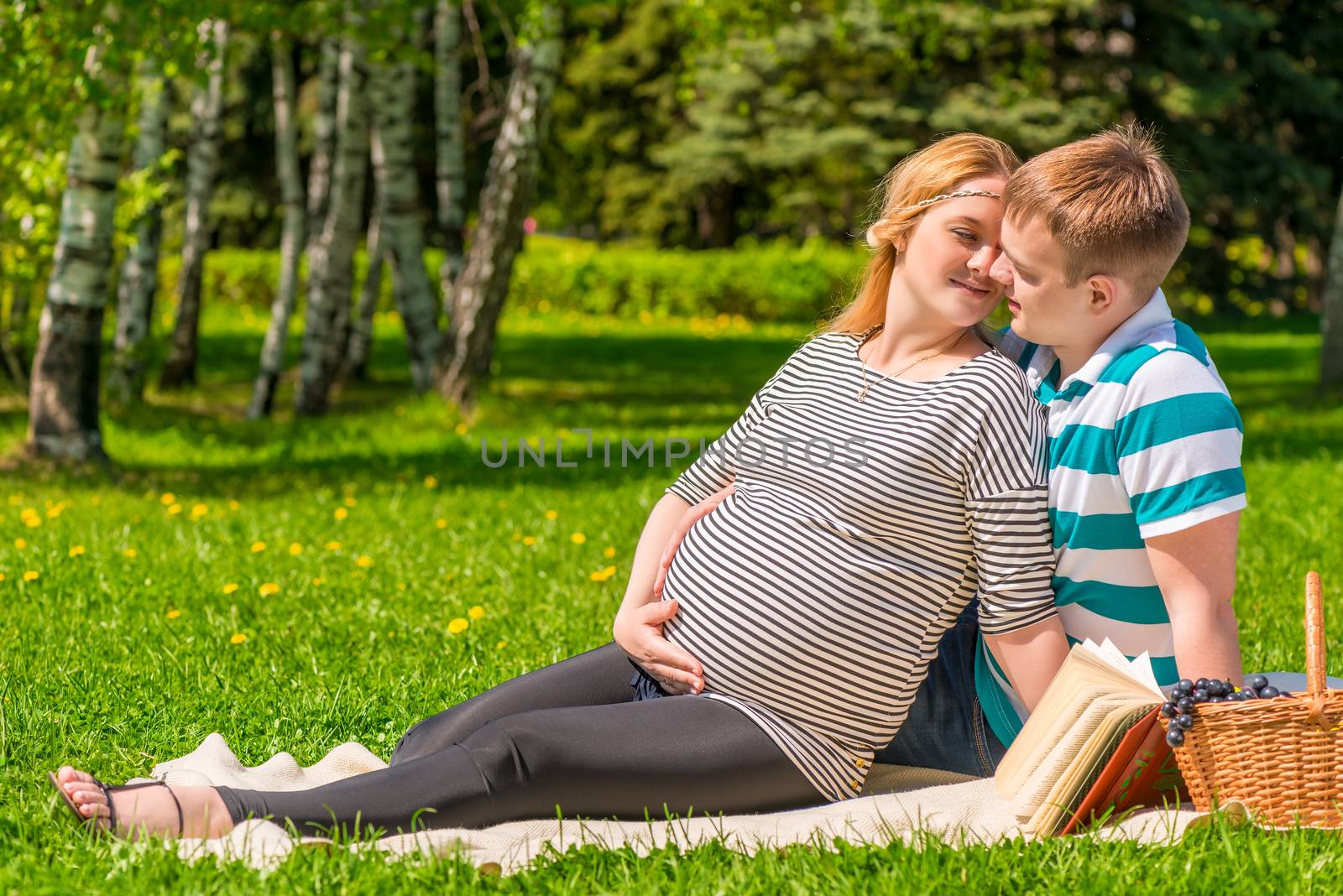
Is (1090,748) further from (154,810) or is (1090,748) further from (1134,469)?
(154,810)

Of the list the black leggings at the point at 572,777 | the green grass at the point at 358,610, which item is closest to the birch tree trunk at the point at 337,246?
the green grass at the point at 358,610

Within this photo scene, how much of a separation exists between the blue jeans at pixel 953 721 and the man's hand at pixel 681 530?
572 millimetres

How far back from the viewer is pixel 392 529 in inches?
240

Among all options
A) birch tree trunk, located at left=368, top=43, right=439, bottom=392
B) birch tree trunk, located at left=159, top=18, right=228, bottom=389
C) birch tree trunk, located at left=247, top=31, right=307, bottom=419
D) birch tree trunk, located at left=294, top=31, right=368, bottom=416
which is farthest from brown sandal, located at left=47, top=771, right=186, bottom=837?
birch tree trunk, located at left=159, top=18, right=228, bottom=389

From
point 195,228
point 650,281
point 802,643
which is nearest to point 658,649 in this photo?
point 802,643

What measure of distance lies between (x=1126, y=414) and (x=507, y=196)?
7.91 meters

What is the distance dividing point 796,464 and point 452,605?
2379mm

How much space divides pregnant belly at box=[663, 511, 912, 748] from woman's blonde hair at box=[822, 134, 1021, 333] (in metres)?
0.58

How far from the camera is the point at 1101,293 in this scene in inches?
97.9

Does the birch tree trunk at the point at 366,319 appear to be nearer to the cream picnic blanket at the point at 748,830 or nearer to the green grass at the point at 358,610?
the green grass at the point at 358,610

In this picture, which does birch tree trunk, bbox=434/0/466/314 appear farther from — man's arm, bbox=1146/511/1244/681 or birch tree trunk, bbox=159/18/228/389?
man's arm, bbox=1146/511/1244/681

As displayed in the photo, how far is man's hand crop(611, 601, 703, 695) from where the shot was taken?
8.85 ft

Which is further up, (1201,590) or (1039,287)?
(1039,287)

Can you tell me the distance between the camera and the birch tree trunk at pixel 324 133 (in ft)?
36.0
